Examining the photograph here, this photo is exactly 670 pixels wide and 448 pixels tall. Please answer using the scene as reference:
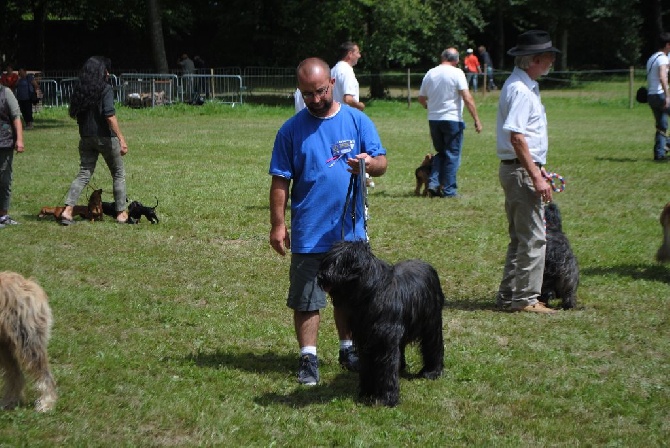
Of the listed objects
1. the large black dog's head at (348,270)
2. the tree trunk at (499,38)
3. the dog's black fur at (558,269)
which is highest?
the tree trunk at (499,38)

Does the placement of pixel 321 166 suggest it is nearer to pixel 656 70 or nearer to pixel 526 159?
pixel 526 159

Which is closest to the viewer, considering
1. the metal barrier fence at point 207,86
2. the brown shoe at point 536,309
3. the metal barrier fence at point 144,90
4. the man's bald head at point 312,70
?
the man's bald head at point 312,70

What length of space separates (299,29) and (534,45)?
118ft

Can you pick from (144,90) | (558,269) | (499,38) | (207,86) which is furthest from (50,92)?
(558,269)

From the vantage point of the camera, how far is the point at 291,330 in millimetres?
7125

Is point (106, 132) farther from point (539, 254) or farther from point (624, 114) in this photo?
point (624, 114)

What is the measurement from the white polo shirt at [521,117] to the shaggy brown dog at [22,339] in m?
3.92

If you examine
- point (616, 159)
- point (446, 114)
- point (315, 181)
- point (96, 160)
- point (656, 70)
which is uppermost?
point (656, 70)

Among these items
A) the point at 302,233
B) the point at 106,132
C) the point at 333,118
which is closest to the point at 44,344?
the point at 302,233

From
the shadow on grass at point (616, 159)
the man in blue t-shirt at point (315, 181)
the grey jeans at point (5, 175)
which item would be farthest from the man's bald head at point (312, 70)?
the shadow on grass at point (616, 159)

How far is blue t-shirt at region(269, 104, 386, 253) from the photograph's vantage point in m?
5.65

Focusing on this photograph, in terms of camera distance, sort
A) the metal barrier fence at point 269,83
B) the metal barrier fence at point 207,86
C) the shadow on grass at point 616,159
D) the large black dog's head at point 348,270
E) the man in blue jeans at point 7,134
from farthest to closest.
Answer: the metal barrier fence at point 269,83 → the metal barrier fence at point 207,86 → the shadow on grass at point 616,159 → the man in blue jeans at point 7,134 → the large black dog's head at point 348,270

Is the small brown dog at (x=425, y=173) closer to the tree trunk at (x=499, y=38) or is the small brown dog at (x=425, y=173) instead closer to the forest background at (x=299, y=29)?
the forest background at (x=299, y=29)

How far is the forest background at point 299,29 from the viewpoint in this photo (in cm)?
3578
